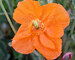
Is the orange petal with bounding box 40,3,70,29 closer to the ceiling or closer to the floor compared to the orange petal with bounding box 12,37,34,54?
closer to the ceiling

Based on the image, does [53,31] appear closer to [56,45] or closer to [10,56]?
[56,45]

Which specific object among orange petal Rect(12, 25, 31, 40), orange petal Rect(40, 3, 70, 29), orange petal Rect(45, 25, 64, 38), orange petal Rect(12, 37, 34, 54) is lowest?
orange petal Rect(12, 37, 34, 54)

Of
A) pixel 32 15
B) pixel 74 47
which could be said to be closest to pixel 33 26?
pixel 32 15

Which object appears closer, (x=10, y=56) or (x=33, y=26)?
(x=33, y=26)
